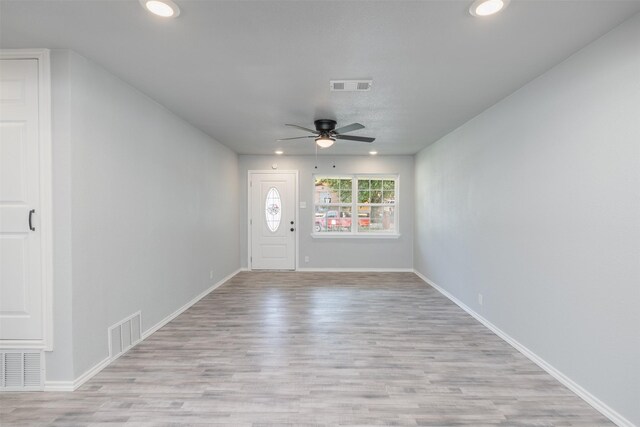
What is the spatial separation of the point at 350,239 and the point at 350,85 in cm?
424

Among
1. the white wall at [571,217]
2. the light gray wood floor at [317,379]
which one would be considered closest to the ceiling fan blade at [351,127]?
the white wall at [571,217]

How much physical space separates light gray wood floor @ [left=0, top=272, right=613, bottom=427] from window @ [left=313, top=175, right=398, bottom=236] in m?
3.01

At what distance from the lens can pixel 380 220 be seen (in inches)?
269

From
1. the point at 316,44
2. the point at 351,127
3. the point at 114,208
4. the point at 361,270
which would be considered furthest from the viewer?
the point at 361,270

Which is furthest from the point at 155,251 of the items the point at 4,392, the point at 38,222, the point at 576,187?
the point at 576,187

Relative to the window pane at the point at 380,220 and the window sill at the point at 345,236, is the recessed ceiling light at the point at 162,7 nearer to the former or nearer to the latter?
the window sill at the point at 345,236

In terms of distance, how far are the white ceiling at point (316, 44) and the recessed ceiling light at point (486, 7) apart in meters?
0.05

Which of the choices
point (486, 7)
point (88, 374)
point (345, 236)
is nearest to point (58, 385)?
point (88, 374)

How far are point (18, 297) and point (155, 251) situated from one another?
47.1 inches

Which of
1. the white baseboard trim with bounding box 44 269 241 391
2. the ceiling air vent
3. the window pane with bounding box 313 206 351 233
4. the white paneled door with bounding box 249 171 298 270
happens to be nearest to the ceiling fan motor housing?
the ceiling air vent

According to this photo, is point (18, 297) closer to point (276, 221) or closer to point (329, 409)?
point (329, 409)

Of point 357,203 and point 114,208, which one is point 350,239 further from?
point 114,208

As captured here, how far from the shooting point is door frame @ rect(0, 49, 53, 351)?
2.28 m

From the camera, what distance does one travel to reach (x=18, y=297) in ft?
7.57
